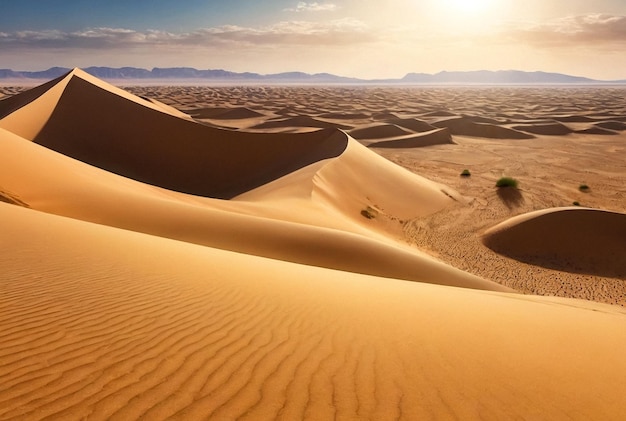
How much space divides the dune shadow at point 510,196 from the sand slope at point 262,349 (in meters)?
16.2

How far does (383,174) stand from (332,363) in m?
21.4

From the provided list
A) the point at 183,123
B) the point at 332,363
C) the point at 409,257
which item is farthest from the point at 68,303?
the point at 183,123

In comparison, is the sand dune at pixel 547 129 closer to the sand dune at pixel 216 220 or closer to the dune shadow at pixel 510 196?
the dune shadow at pixel 510 196

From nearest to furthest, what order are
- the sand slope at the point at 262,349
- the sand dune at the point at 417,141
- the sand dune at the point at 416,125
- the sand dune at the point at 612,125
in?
the sand slope at the point at 262,349 < the sand dune at the point at 417,141 < the sand dune at the point at 416,125 < the sand dune at the point at 612,125

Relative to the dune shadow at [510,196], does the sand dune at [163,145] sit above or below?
above

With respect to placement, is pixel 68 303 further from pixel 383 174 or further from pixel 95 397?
Result: pixel 383 174

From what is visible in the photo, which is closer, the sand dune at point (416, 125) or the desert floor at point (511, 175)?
the desert floor at point (511, 175)

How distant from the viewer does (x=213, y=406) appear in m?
2.92

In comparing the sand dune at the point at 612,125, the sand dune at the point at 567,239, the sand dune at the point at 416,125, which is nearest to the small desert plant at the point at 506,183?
the sand dune at the point at 567,239

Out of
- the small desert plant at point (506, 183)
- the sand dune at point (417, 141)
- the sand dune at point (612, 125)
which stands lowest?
the small desert plant at point (506, 183)

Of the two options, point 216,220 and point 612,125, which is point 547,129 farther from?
point 216,220

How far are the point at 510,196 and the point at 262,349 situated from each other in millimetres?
22131

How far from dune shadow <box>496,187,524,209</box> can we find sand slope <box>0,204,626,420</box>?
53.3 feet

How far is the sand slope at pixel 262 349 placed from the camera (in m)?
3.03
